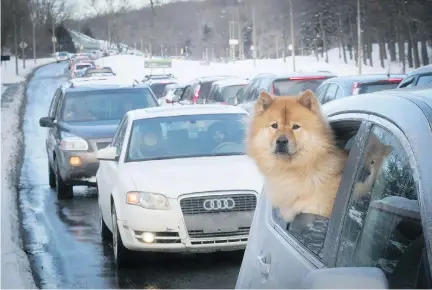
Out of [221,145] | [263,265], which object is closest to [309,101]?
[263,265]

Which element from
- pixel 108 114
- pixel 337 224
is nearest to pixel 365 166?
pixel 337 224

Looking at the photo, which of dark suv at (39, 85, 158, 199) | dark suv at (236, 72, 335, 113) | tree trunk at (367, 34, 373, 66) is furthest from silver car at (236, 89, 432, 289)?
tree trunk at (367, 34, 373, 66)

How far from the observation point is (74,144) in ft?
46.1

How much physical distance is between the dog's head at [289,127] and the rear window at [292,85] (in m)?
15.3

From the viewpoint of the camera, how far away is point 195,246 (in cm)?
818

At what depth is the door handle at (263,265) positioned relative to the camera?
11.5ft

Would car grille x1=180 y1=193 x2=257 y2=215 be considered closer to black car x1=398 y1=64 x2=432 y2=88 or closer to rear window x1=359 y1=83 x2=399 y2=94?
black car x1=398 y1=64 x2=432 y2=88

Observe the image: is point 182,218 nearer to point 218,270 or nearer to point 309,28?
point 218,270

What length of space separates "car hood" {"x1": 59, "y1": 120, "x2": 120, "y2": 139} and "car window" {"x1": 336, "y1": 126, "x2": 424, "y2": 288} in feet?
37.3

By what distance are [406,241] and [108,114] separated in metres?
13.1

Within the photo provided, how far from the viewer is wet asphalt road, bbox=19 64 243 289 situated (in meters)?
8.12

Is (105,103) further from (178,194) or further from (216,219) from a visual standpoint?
(216,219)

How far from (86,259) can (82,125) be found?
221 inches

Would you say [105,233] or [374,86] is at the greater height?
[374,86]
